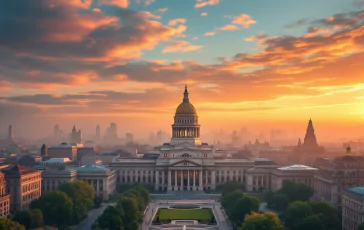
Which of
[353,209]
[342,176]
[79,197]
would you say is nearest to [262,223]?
[353,209]

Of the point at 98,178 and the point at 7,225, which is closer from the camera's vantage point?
the point at 7,225

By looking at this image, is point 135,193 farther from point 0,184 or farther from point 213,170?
point 213,170

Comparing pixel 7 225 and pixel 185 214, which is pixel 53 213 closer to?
pixel 7 225

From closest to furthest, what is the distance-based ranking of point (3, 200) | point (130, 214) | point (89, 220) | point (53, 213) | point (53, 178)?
point (53, 213) < point (130, 214) < point (3, 200) < point (89, 220) < point (53, 178)

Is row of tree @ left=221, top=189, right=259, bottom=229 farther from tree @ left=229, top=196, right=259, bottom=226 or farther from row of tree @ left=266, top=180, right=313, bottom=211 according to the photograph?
row of tree @ left=266, top=180, right=313, bottom=211

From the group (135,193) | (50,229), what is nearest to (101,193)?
(135,193)

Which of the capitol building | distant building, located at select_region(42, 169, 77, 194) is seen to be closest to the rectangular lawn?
distant building, located at select_region(42, 169, 77, 194)
